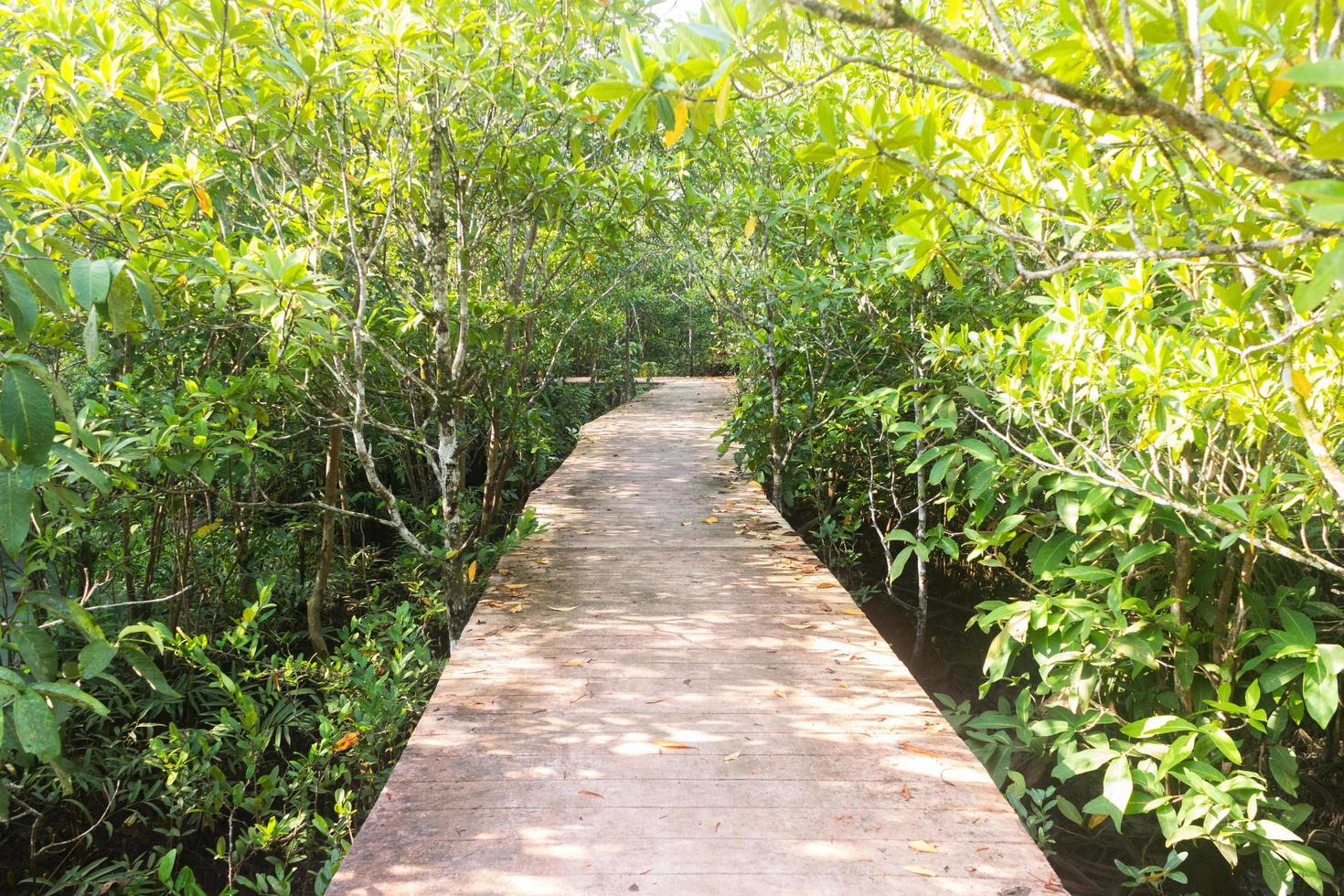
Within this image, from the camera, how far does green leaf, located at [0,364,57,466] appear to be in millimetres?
1562

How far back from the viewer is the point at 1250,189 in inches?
72.2

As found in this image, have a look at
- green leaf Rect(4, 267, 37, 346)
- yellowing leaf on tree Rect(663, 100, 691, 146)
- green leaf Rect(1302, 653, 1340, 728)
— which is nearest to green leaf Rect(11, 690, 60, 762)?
green leaf Rect(4, 267, 37, 346)

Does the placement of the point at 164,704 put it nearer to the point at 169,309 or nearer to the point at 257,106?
the point at 169,309

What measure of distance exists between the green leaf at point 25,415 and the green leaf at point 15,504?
20 centimetres

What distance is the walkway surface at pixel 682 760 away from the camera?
1.92m

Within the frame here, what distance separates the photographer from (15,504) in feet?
5.66

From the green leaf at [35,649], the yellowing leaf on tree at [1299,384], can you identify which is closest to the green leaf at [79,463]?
the green leaf at [35,649]

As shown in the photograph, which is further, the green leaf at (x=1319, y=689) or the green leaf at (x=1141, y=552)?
the green leaf at (x=1141, y=552)

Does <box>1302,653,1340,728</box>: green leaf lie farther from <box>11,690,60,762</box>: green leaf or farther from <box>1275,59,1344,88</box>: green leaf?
<box>11,690,60,762</box>: green leaf

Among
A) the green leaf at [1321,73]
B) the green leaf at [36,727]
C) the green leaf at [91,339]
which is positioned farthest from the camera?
the green leaf at [91,339]

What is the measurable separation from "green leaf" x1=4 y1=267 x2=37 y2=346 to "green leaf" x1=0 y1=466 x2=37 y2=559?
38cm

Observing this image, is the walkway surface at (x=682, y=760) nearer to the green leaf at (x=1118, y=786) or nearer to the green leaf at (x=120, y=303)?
the green leaf at (x=1118, y=786)

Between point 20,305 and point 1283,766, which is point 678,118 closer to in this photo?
point 20,305

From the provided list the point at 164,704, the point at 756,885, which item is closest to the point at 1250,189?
the point at 756,885
